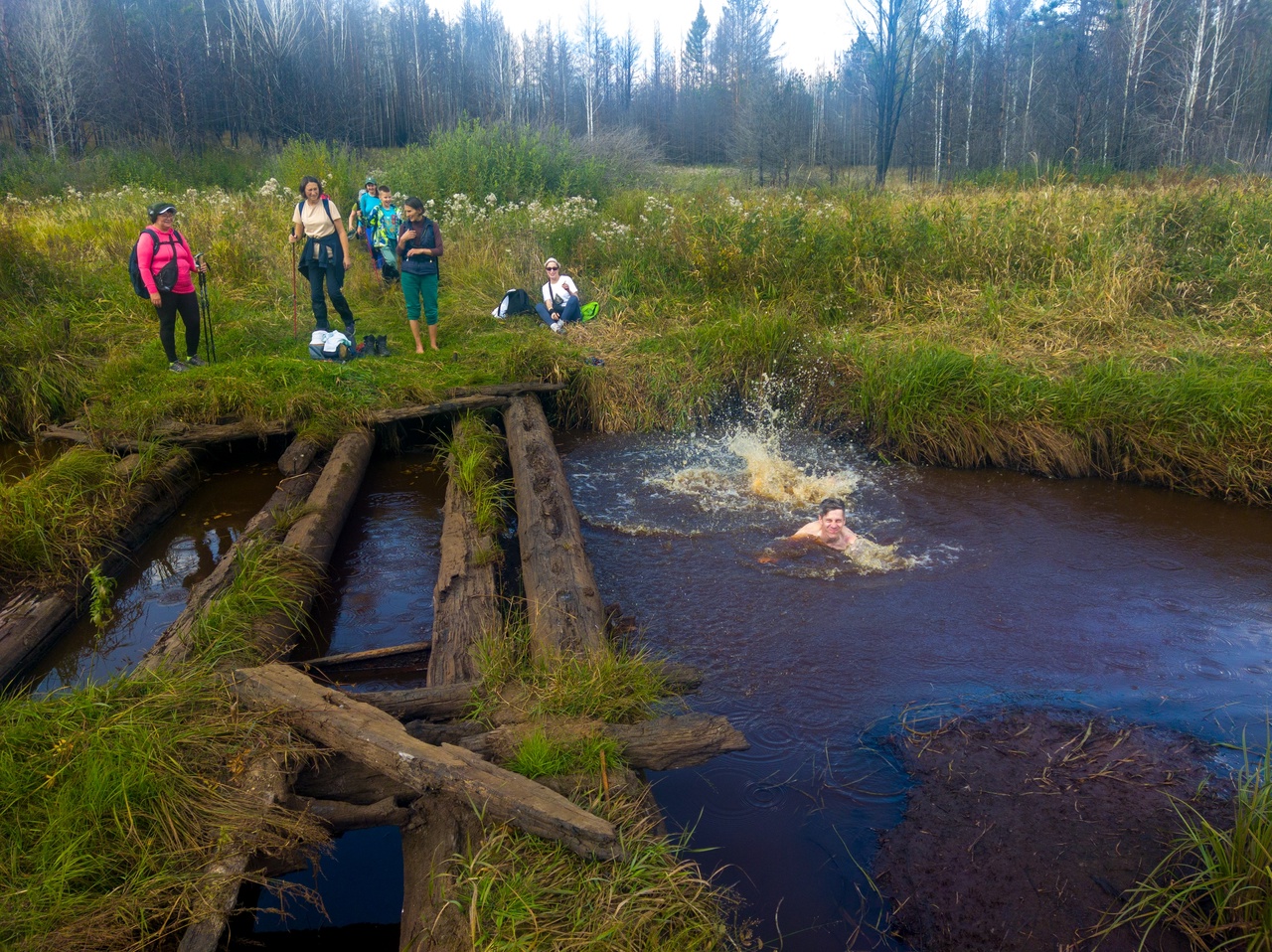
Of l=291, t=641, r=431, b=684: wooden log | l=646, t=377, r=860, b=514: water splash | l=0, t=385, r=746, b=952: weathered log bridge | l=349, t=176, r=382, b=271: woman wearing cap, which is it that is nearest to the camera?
l=0, t=385, r=746, b=952: weathered log bridge

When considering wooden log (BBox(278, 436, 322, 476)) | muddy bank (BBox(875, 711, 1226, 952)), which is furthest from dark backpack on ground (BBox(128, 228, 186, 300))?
muddy bank (BBox(875, 711, 1226, 952))

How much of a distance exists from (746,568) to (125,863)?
14.0 ft

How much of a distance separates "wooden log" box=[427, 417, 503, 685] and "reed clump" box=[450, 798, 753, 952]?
1.32 metres

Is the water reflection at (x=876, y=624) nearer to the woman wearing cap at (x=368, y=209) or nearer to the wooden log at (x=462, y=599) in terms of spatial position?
the wooden log at (x=462, y=599)

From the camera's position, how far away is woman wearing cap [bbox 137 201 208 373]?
26.6 feet

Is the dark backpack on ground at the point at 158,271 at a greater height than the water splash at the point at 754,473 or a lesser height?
greater

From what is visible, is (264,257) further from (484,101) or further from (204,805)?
(484,101)

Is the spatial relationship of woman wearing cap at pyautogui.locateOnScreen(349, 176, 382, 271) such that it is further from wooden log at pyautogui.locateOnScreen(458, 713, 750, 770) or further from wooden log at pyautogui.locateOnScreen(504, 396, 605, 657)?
wooden log at pyautogui.locateOnScreen(458, 713, 750, 770)

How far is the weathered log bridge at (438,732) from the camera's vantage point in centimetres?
285

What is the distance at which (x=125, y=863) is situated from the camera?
286 centimetres

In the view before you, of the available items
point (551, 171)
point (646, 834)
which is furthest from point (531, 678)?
point (551, 171)

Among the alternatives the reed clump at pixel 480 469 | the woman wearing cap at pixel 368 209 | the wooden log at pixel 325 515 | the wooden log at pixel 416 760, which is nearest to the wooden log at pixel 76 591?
the wooden log at pixel 325 515

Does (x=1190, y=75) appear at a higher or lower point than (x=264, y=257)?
higher

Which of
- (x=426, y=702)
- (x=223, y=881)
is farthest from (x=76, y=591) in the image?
(x=223, y=881)
